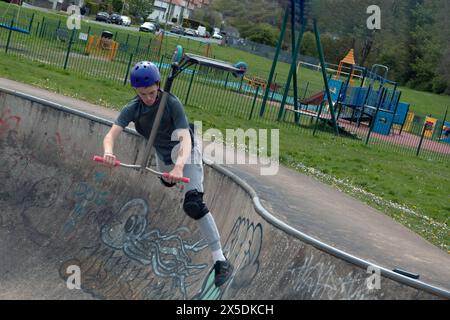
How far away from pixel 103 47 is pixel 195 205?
30653 mm

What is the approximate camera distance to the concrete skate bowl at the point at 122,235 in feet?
23.5

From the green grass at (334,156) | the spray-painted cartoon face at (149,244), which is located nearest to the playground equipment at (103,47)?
the green grass at (334,156)

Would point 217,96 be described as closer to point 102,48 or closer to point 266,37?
point 102,48

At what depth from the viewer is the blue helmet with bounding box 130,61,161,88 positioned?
7.65 m

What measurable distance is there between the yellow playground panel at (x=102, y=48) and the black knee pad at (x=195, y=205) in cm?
2637

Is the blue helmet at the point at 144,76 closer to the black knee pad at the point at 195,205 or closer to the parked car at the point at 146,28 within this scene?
the black knee pad at the point at 195,205

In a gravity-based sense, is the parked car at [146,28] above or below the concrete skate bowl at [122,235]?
above

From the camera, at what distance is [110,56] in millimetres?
35344

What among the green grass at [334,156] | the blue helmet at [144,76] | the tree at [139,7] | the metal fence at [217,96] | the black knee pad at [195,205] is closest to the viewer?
the blue helmet at [144,76]

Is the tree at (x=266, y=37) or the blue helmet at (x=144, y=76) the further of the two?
the tree at (x=266, y=37)

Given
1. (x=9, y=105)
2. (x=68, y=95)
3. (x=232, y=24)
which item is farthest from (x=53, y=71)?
(x=232, y=24)

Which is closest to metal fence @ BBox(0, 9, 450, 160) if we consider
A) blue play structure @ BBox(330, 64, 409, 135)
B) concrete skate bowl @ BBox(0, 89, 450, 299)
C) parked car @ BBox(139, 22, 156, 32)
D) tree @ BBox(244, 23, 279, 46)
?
blue play structure @ BBox(330, 64, 409, 135)

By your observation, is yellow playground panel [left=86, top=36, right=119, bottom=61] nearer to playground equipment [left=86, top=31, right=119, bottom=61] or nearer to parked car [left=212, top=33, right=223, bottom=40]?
playground equipment [left=86, top=31, right=119, bottom=61]
